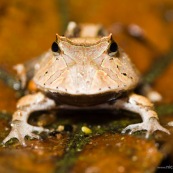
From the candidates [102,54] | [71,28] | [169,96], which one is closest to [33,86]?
[71,28]

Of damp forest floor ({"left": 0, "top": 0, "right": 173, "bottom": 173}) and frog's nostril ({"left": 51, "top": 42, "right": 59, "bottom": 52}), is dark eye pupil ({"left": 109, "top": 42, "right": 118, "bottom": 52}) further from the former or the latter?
damp forest floor ({"left": 0, "top": 0, "right": 173, "bottom": 173})

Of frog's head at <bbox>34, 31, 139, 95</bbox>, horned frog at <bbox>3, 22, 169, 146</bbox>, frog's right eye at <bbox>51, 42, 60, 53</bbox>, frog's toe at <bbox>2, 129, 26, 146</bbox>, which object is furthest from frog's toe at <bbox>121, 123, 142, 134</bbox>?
frog's right eye at <bbox>51, 42, 60, 53</bbox>

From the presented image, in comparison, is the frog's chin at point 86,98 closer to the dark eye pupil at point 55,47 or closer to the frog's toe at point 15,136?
the dark eye pupil at point 55,47

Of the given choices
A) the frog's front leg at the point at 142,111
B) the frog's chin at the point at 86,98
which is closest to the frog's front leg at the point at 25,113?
the frog's chin at the point at 86,98

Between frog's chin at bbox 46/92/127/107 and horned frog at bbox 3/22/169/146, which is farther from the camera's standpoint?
frog's chin at bbox 46/92/127/107

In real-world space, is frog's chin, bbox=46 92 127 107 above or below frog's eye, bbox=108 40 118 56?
below

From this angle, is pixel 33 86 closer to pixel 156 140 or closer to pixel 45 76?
pixel 45 76
